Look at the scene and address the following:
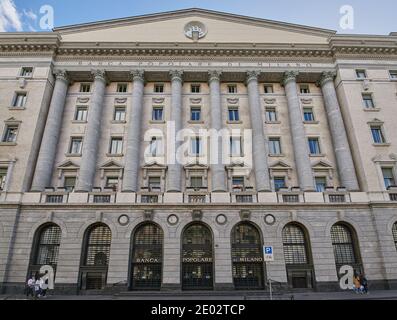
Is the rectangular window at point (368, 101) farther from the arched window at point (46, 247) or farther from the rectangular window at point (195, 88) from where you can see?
the arched window at point (46, 247)

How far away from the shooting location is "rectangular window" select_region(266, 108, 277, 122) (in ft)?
110

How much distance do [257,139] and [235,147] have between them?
2.59 meters

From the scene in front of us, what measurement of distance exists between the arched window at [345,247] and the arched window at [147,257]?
16476mm

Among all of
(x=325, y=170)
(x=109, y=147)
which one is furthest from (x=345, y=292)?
(x=109, y=147)

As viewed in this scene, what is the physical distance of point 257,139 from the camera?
30.8 metres

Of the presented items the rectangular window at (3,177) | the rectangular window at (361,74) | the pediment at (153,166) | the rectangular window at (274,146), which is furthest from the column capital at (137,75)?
the rectangular window at (361,74)

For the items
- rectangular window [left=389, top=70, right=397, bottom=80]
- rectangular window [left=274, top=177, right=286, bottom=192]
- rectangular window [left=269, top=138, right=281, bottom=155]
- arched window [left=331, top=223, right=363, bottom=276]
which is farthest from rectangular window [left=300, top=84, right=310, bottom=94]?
arched window [left=331, top=223, right=363, bottom=276]

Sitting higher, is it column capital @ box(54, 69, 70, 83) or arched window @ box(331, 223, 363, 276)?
column capital @ box(54, 69, 70, 83)

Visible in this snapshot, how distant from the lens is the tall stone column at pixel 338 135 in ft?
95.1

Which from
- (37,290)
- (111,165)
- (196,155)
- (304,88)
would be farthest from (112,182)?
(304,88)

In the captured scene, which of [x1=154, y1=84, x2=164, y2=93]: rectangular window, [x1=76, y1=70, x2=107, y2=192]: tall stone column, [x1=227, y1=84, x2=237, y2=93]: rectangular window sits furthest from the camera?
[x1=227, y1=84, x2=237, y2=93]: rectangular window

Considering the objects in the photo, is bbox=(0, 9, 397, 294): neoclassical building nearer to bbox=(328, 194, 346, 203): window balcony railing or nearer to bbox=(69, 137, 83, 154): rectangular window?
bbox=(69, 137, 83, 154): rectangular window

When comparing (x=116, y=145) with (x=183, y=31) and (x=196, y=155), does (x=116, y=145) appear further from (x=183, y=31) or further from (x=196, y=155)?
(x=183, y=31)

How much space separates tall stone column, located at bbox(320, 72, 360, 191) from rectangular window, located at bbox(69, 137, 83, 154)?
28617 mm
